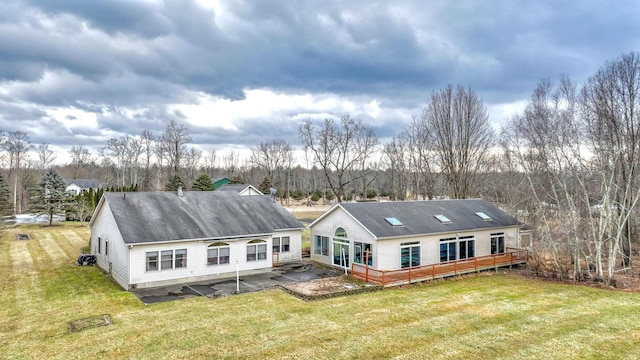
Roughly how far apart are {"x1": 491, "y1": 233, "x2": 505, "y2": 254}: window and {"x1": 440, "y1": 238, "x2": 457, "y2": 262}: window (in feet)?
11.4

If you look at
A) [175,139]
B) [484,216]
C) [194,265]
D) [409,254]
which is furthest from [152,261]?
[175,139]

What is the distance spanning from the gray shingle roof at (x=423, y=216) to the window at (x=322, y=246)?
2743mm

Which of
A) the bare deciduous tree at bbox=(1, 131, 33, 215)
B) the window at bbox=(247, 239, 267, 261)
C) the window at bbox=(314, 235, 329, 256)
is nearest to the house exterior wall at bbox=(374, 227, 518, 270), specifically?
the window at bbox=(314, 235, 329, 256)

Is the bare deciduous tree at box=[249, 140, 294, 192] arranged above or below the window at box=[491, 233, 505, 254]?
above

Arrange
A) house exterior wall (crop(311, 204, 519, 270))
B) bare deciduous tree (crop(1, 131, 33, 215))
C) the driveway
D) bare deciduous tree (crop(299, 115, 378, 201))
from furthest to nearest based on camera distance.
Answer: bare deciduous tree (crop(1, 131, 33, 215)) → bare deciduous tree (crop(299, 115, 378, 201)) → house exterior wall (crop(311, 204, 519, 270)) → the driveway

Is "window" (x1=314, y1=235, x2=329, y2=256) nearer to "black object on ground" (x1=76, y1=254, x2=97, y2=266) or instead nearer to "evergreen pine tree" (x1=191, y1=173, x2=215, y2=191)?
"black object on ground" (x1=76, y1=254, x2=97, y2=266)

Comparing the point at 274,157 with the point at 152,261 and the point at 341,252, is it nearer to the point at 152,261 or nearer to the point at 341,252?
the point at 341,252

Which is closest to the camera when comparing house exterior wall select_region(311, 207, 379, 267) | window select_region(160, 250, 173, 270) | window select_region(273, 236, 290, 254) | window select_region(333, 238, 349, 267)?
window select_region(160, 250, 173, 270)

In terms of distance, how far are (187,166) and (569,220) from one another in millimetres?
68319

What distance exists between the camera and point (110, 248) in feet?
63.1

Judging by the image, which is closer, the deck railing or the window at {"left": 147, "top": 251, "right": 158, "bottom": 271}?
the window at {"left": 147, "top": 251, "right": 158, "bottom": 271}

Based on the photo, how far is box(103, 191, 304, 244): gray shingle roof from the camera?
17547 mm

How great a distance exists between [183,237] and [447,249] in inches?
545

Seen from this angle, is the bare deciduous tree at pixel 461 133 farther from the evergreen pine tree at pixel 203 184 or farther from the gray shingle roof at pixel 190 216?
the evergreen pine tree at pixel 203 184
